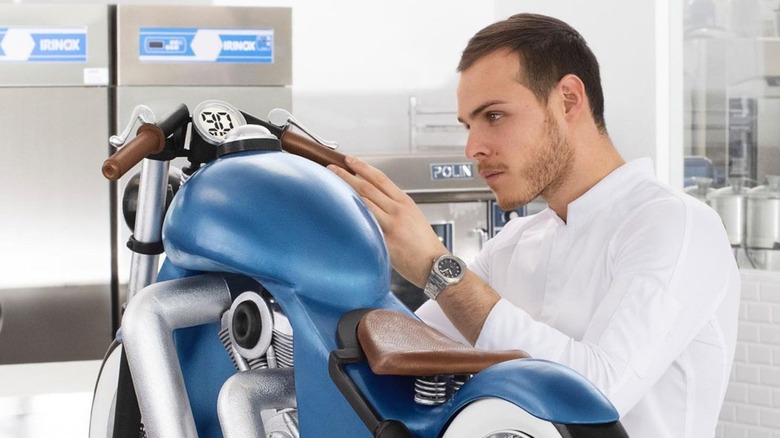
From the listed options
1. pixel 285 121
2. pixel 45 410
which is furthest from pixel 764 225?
pixel 285 121

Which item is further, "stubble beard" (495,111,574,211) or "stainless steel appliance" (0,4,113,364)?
"stainless steel appliance" (0,4,113,364)

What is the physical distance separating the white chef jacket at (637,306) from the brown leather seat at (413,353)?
0.47 meters

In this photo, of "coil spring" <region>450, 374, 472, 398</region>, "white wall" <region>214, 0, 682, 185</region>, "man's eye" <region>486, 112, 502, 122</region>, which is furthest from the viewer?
"white wall" <region>214, 0, 682, 185</region>

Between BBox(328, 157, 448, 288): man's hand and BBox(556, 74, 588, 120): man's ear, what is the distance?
399 mm

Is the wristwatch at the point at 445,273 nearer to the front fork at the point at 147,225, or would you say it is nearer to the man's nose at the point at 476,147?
the man's nose at the point at 476,147

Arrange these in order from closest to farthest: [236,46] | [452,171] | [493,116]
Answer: [493,116] → [236,46] → [452,171]

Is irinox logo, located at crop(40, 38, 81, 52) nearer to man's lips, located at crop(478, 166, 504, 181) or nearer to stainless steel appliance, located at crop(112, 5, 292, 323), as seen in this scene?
stainless steel appliance, located at crop(112, 5, 292, 323)

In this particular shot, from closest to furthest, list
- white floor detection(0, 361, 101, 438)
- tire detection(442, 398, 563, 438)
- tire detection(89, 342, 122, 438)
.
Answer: tire detection(442, 398, 563, 438), tire detection(89, 342, 122, 438), white floor detection(0, 361, 101, 438)

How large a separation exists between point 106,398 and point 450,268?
48cm

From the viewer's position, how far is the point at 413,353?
30.7 inches

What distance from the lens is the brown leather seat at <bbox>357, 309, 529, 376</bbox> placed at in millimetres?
778

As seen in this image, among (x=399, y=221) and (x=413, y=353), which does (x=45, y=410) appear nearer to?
(x=399, y=221)

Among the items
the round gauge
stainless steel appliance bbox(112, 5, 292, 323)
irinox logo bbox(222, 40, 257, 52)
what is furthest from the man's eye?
irinox logo bbox(222, 40, 257, 52)

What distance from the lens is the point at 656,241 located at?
4.46ft
